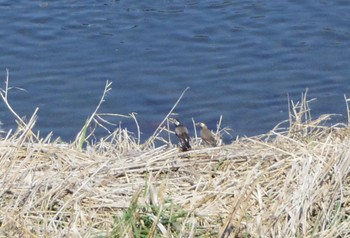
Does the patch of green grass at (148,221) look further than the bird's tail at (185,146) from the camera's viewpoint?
No

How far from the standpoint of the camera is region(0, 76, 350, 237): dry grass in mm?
6258

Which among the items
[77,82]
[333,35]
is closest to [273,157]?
[77,82]

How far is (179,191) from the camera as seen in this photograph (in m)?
6.66

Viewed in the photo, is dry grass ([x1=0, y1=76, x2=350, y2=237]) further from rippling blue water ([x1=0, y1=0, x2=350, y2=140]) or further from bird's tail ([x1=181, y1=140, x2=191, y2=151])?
rippling blue water ([x1=0, y1=0, x2=350, y2=140])

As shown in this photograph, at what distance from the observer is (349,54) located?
13.0 m

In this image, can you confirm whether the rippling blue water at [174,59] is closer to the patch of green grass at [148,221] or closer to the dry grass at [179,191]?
the dry grass at [179,191]

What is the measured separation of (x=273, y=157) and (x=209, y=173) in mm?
389

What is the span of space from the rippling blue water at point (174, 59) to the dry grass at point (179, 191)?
390 centimetres

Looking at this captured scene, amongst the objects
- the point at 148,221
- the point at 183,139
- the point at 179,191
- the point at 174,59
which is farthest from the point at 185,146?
the point at 174,59

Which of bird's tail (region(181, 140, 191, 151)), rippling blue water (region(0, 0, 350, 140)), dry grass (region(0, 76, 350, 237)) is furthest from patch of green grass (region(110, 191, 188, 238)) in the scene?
rippling blue water (region(0, 0, 350, 140))

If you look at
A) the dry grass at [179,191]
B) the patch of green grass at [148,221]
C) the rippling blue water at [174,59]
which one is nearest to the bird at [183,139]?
the dry grass at [179,191]

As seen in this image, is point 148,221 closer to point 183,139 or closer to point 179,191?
point 179,191

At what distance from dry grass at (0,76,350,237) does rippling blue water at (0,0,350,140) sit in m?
3.90

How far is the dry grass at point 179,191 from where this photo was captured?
246 inches
